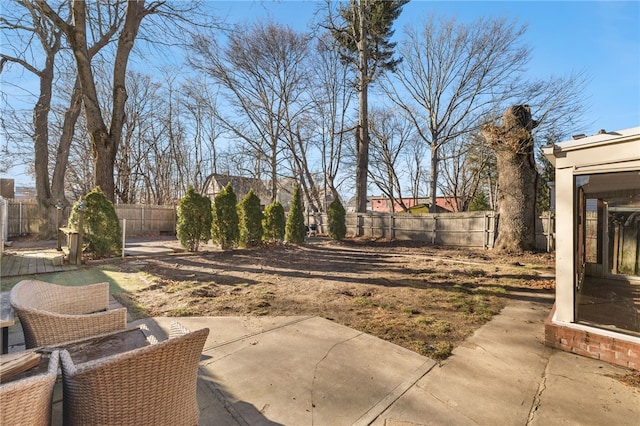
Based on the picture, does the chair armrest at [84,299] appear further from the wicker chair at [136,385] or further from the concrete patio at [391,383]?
the wicker chair at [136,385]

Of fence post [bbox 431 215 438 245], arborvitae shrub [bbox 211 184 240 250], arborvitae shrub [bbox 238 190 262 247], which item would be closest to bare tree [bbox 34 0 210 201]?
arborvitae shrub [bbox 211 184 240 250]

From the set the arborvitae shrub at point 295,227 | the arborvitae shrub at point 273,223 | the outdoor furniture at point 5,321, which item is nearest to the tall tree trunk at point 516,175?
the arborvitae shrub at point 295,227

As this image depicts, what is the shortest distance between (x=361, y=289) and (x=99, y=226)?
6.78 m

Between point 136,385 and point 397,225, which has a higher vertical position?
point 397,225

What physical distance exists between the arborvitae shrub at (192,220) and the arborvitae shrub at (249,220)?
1302 millimetres

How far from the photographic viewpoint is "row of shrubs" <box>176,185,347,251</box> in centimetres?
899

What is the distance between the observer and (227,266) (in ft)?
24.2

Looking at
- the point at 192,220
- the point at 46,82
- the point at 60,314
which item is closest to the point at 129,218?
the point at 46,82

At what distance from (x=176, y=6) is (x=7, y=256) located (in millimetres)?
8347

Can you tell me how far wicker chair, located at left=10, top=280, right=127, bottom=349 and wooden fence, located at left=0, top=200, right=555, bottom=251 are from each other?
Result: 11.8 meters

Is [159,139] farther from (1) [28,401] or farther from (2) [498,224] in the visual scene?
(1) [28,401]

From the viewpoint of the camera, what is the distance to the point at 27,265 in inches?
262

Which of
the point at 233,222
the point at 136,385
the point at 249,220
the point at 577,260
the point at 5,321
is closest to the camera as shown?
the point at 136,385

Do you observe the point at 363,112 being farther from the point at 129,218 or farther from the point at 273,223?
the point at 129,218
